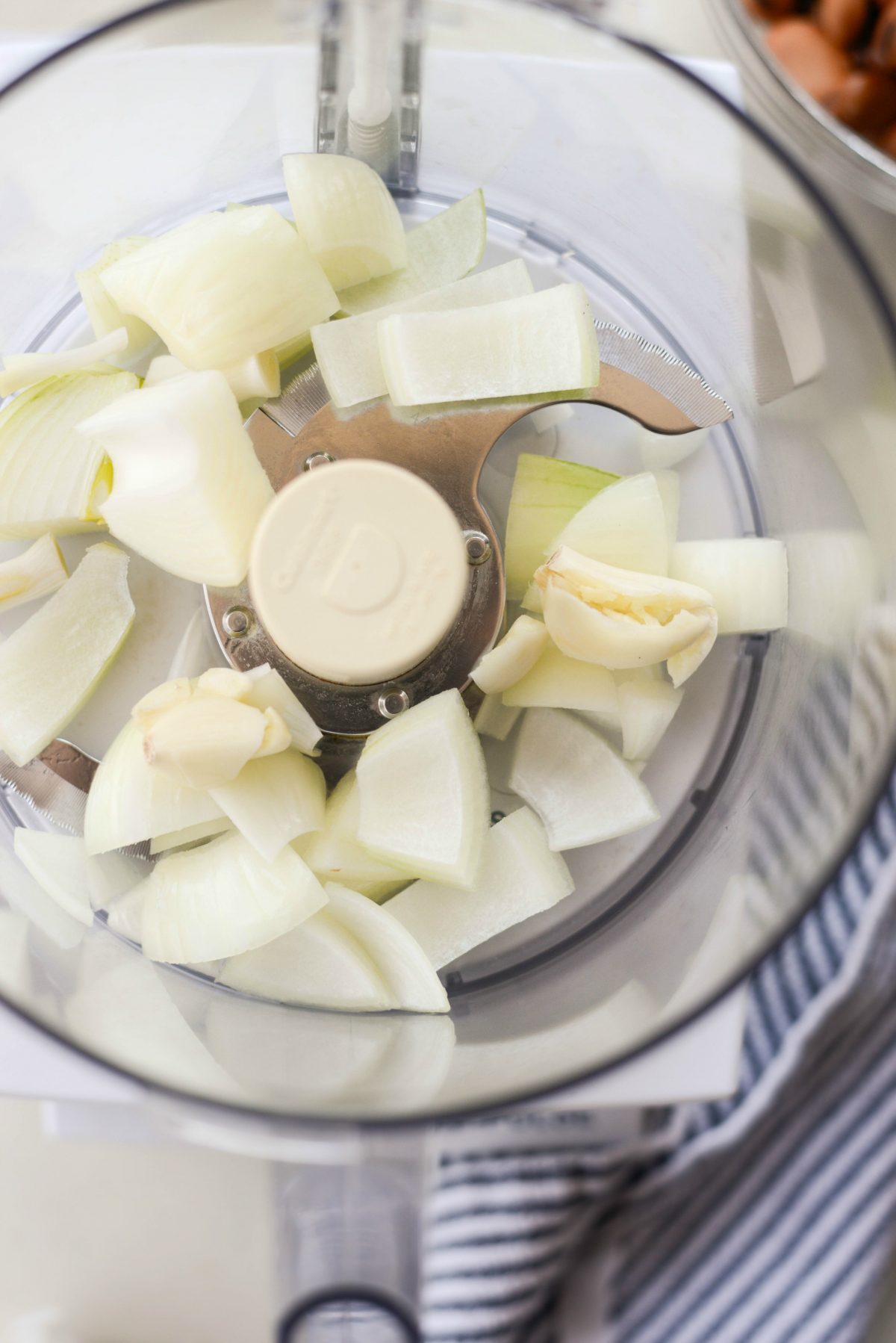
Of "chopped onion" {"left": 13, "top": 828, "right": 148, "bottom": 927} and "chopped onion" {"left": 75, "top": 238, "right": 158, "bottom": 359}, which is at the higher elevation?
"chopped onion" {"left": 75, "top": 238, "right": 158, "bottom": 359}

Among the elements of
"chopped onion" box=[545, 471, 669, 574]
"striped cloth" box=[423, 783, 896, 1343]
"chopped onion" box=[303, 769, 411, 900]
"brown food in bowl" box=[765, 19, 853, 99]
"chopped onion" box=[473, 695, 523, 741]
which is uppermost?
"brown food in bowl" box=[765, 19, 853, 99]

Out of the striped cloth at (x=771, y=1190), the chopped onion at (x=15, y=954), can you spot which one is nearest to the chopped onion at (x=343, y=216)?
the chopped onion at (x=15, y=954)

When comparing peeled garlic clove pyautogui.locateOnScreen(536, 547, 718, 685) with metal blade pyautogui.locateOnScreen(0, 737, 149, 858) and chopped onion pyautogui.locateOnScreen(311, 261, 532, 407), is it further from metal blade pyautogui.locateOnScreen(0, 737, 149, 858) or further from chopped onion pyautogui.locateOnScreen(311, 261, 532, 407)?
metal blade pyautogui.locateOnScreen(0, 737, 149, 858)

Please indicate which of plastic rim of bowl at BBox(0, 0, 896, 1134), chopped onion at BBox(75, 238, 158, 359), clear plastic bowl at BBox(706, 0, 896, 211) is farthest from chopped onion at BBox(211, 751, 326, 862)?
clear plastic bowl at BBox(706, 0, 896, 211)

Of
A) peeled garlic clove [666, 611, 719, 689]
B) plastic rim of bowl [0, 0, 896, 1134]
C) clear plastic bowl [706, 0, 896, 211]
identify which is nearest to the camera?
plastic rim of bowl [0, 0, 896, 1134]

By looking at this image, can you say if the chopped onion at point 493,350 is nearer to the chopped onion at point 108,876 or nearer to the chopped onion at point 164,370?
the chopped onion at point 164,370

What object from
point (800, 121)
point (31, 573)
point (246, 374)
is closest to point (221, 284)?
point (246, 374)

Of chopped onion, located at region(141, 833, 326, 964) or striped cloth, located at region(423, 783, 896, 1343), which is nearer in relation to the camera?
chopped onion, located at region(141, 833, 326, 964)

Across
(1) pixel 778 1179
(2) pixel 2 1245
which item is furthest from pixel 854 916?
(2) pixel 2 1245
